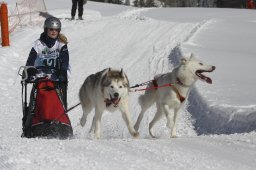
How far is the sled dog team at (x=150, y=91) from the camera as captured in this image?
6281 millimetres

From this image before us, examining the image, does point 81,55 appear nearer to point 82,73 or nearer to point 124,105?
point 82,73

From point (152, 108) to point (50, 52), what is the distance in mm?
2815

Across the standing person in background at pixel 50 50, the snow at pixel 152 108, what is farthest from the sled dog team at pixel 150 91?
the standing person in background at pixel 50 50

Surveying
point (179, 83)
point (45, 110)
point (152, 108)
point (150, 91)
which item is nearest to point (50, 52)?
point (45, 110)

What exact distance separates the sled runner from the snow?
0.41m

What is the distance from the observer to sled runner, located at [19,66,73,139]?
19.2 ft

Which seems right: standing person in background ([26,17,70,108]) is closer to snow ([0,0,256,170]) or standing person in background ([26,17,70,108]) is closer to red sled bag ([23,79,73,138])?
red sled bag ([23,79,73,138])

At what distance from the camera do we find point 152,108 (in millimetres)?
8773

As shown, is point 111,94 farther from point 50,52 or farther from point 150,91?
point 150,91

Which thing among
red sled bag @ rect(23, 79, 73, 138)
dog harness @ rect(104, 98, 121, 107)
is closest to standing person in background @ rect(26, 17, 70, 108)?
red sled bag @ rect(23, 79, 73, 138)

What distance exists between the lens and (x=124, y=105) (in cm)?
641

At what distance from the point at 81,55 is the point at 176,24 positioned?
3.89m

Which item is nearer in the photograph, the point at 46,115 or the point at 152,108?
the point at 46,115

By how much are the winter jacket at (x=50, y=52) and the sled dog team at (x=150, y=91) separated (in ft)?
1.84
